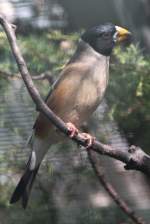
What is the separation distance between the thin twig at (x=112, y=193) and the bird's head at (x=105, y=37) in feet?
1.18

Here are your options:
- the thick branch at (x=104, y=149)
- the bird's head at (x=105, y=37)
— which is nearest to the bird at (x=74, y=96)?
the bird's head at (x=105, y=37)

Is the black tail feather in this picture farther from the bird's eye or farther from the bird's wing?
the bird's eye

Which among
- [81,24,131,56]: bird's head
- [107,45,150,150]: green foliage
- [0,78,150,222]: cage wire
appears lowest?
[0,78,150,222]: cage wire

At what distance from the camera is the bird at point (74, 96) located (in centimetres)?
182

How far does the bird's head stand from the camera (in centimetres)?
190

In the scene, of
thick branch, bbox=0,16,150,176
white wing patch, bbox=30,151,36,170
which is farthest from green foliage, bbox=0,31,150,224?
thick branch, bbox=0,16,150,176

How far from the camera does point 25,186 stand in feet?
5.73

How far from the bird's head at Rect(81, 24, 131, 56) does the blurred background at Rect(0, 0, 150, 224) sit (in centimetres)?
7

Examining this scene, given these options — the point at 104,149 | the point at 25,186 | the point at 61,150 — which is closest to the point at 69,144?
the point at 61,150

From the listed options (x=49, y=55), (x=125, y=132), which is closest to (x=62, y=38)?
(x=49, y=55)

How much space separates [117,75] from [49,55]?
252 mm

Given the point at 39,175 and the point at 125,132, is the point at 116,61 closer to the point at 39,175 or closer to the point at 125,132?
the point at 125,132

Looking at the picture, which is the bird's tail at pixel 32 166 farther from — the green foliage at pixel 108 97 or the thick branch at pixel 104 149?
the thick branch at pixel 104 149

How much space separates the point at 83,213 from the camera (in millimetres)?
1820
